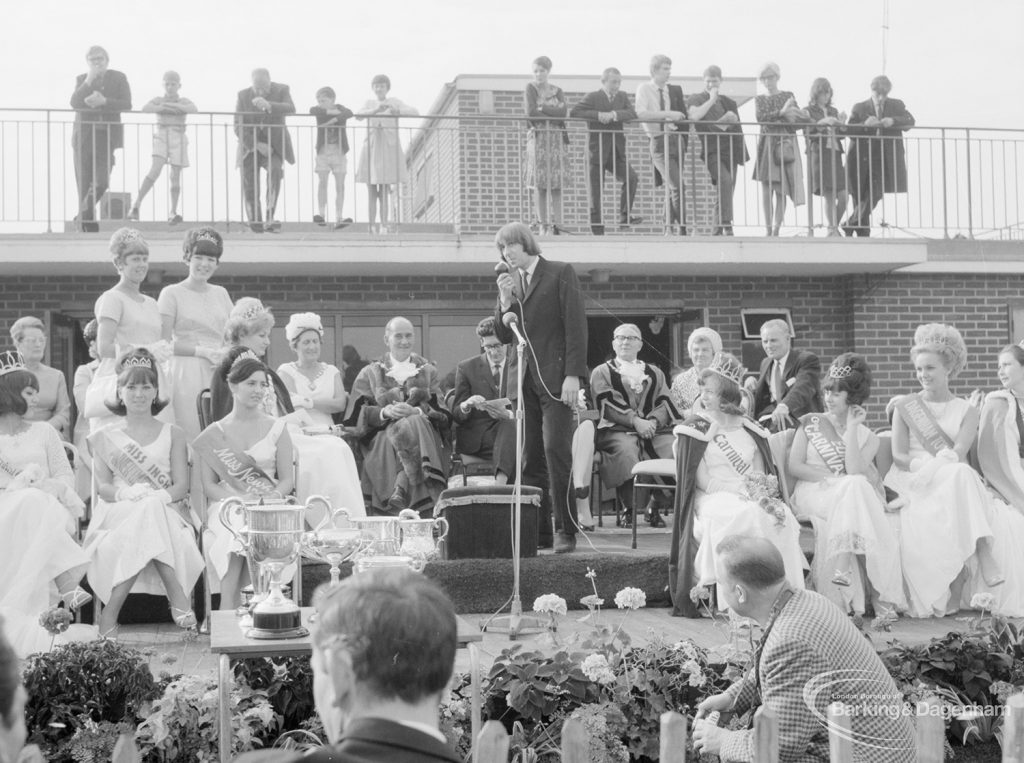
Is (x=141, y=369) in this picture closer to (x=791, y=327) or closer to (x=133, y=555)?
(x=133, y=555)

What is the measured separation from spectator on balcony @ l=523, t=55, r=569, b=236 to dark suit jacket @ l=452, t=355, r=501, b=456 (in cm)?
360

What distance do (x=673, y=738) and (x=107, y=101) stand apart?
1036 cm

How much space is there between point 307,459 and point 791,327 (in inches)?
305

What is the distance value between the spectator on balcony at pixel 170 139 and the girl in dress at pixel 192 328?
4.62 m

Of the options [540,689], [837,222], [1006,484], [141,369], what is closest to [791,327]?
[837,222]

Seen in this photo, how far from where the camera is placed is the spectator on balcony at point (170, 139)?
12414 mm

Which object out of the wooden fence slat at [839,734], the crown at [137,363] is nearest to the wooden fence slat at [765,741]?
the wooden fence slat at [839,734]

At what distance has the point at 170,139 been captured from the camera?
12.5 m

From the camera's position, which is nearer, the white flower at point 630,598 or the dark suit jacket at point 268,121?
the white flower at point 630,598

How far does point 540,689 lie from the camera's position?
4.66 m

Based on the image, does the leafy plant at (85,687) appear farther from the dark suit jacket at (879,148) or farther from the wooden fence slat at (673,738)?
the dark suit jacket at (879,148)

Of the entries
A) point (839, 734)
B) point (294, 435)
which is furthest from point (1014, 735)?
point (294, 435)

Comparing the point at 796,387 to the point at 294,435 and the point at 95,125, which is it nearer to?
the point at 294,435

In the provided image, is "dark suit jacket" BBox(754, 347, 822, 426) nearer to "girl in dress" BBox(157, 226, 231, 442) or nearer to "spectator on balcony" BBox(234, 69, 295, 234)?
"girl in dress" BBox(157, 226, 231, 442)
